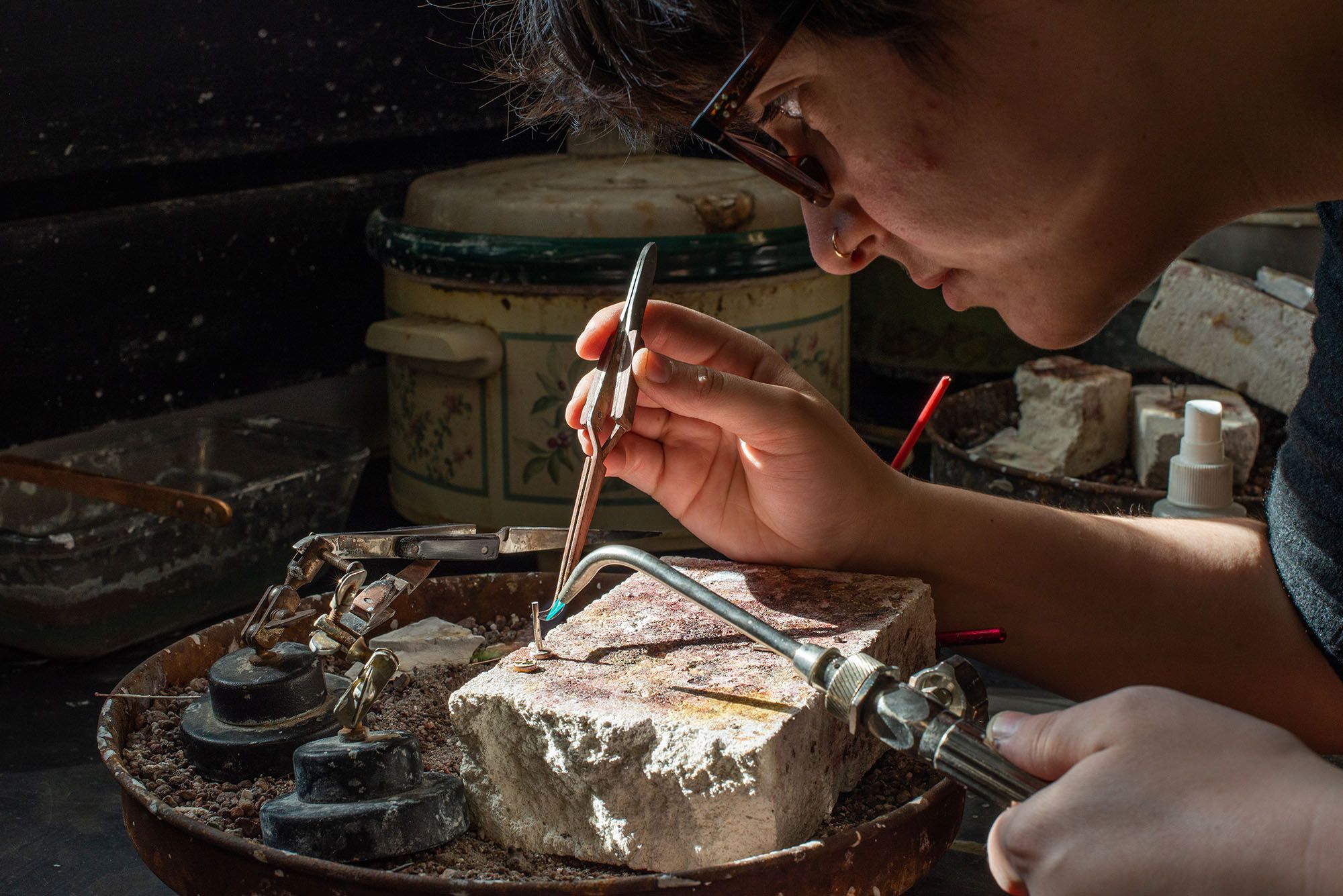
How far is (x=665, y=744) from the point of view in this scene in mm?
591

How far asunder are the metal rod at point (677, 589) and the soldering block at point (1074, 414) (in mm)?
714

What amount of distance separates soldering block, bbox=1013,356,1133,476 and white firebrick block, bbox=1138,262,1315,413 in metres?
0.09

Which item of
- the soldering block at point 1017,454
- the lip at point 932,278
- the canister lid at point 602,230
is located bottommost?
the soldering block at point 1017,454

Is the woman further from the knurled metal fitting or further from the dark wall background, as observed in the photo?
the dark wall background

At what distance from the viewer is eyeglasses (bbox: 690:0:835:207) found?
59 cm

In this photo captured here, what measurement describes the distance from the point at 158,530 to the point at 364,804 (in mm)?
636

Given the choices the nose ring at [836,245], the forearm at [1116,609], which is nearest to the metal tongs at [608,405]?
the nose ring at [836,245]

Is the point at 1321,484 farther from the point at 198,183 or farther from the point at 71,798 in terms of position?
the point at 198,183

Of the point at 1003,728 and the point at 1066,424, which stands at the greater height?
the point at 1003,728

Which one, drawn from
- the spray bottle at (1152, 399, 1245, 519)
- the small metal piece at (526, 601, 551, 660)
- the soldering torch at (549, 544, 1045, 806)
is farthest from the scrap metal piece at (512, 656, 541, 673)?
the spray bottle at (1152, 399, 1245, 519)

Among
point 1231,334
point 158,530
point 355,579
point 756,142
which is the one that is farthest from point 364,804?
point 1231,334

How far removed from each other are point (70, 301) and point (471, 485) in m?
0.45

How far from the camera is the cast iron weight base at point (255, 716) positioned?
2.17 ft

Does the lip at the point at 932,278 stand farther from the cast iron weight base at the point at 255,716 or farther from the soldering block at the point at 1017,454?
the soldering block at the point at 1017,454
